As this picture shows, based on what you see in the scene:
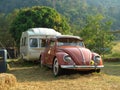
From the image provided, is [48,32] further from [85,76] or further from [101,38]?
[101,38]

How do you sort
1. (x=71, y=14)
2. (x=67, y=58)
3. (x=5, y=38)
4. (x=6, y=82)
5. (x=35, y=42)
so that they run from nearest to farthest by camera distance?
(x=6, y=82), (x=67, y=58), (x=35, y=42), (x=5, y=38), (x=71, y=14)

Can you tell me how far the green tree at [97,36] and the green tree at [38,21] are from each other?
13.2 feet

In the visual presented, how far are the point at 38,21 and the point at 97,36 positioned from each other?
315 inches

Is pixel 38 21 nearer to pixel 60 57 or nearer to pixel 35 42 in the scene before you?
pixel 35 42

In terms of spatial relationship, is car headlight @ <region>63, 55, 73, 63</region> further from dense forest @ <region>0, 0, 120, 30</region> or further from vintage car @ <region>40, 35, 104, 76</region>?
dense forest @ <region>0, 0, 120, 30</region>

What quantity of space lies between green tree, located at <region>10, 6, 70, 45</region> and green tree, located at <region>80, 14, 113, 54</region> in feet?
13.2

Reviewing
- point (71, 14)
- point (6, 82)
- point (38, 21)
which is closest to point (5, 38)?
point (38, 21)

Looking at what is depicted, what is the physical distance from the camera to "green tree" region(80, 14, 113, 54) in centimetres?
2823

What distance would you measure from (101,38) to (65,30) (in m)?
6.04

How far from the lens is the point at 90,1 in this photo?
86.2 m

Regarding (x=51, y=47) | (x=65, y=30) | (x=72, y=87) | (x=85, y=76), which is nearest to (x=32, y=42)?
(x=51, y=47)

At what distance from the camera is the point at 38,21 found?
34.4 m

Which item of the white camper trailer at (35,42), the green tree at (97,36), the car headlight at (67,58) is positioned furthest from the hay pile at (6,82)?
the green tree at (97,36)

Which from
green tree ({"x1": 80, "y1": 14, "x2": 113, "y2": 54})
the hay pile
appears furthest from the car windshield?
green tree ({"x1": 80, "y1": 14, "x2": 113, "y2": 54})
